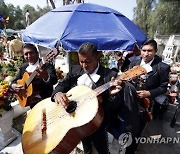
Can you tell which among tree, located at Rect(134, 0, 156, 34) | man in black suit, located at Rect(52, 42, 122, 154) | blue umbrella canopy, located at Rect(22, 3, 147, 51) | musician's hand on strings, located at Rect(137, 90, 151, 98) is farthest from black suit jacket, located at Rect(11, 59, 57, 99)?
tree, located at Rect(134, 0, 156, 34)

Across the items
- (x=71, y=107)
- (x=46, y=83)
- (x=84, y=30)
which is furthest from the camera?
(x=84, y=30)

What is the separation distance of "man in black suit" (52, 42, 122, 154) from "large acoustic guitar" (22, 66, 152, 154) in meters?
0.08

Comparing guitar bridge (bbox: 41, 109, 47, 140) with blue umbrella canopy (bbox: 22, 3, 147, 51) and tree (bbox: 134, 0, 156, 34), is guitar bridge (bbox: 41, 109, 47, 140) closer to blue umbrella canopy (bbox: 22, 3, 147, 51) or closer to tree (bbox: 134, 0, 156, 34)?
blue umbrella canopy (bbox: 22, 3, 147, 51)

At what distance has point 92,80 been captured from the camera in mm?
1900

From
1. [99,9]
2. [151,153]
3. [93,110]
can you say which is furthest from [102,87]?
[99,9]

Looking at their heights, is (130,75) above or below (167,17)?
below

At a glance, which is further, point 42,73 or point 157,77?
point 42,73

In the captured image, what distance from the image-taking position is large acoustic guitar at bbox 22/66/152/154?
65.1 inches

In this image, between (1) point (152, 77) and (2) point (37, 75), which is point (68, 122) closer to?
(2) point (37, 75)

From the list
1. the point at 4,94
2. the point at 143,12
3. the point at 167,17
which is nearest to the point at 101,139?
the point at 4,94

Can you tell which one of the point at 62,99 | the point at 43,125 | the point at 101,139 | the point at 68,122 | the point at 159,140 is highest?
the point at 62,99

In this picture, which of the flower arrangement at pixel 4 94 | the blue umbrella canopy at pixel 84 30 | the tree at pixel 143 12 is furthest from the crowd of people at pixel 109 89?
the tree at pixel 143 12

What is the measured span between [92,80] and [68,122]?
472 millimetres

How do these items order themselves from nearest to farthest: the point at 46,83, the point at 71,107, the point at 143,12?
the point at 71,107, the point at 46,83, the point at 143,12
